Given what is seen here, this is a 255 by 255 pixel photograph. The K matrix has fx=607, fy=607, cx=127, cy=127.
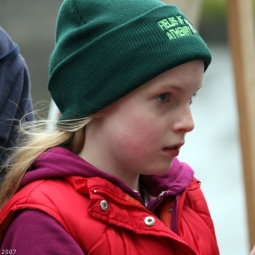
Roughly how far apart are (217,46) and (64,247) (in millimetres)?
9246

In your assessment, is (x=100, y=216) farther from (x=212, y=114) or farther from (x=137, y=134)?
(x=212, y=114)

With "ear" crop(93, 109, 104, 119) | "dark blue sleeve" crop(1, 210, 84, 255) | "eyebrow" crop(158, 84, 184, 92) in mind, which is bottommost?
"dark blue sleeve" crop(1, 210, 84, 255)

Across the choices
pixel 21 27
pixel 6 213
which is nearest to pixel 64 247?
pixel 6 213

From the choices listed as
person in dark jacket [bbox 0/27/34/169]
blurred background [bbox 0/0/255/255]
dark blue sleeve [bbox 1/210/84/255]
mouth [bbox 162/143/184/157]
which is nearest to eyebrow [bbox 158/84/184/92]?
mouth [bbox 162/143/184/157]

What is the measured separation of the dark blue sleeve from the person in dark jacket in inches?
18.7

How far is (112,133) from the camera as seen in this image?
148cm

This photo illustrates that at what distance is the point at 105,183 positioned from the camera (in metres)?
1.44

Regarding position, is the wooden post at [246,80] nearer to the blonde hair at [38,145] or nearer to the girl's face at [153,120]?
the girl's face at [153,120]

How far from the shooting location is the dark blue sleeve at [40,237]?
1313mm

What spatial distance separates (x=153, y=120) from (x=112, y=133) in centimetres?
11

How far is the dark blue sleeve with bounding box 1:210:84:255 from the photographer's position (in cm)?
131

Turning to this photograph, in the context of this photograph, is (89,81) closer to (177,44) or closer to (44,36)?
(177,44)

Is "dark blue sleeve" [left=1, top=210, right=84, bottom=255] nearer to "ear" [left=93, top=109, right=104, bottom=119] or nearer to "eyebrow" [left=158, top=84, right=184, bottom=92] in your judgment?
"ear" [left=93, top=109, right=104, bottom=119]

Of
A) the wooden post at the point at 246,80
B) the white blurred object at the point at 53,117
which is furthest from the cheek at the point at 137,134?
the wooden post at the point at 246,80
